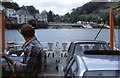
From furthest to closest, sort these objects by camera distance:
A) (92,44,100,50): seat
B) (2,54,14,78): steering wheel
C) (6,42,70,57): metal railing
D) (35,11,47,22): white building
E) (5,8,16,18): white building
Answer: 1. (6,42,70,57): metal railing
2. (35,11,47,22): white building
3. (5,8,16,18): white building
4. (92,44,100,50): seat
5. (2,54,14,78): steering wheel

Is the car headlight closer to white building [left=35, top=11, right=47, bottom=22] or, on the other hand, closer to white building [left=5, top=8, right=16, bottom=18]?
white building [left=5, top=8, right=16, bottom=18]

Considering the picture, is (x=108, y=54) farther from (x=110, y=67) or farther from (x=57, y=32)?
(x=57, y=32)

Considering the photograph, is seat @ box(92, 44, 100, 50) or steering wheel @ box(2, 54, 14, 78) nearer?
steering wheel @ box(2, 54, 14, 78)

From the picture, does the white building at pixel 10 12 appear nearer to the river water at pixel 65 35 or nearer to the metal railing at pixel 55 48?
the river water at pixel 65 35

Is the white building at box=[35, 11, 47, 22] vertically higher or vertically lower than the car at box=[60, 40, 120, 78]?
higher

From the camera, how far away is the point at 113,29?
12.7 m

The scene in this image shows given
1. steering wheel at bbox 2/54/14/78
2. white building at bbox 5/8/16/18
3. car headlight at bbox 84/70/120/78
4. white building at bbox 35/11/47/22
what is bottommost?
steering wheel at bbox 2/54/14/78

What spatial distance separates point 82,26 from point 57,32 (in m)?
1.26

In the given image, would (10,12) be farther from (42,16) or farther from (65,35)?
(65,35)

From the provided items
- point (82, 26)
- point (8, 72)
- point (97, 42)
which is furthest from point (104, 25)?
point (8, 72)

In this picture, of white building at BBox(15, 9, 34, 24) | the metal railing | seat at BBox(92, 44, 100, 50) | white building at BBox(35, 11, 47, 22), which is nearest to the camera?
seat at BBox(92, 44, 100, 50)

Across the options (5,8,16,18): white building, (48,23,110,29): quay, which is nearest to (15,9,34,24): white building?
(5,8,16,18): white building

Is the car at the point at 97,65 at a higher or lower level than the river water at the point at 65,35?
higher

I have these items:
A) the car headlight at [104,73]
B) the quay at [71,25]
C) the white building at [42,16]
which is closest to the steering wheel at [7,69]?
the car headlight at [104,73]
